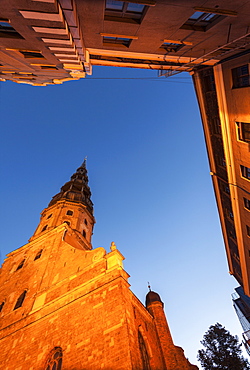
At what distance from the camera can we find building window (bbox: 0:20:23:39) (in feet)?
24.6

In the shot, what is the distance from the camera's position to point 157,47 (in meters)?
8.85

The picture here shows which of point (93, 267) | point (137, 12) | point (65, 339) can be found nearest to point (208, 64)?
point (137, 12)

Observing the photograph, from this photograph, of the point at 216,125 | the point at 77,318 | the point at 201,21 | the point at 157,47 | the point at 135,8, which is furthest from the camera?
the point at 216,125

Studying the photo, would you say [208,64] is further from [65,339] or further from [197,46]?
[65,339]

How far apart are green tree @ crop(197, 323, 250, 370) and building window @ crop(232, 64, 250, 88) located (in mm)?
19407

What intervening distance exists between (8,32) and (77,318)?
467 inches

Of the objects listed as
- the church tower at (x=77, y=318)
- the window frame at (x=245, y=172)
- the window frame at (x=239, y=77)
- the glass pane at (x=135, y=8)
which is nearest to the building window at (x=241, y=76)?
the window frame at (x=239, y=77)

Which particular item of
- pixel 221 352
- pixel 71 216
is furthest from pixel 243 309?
pixel 71 216

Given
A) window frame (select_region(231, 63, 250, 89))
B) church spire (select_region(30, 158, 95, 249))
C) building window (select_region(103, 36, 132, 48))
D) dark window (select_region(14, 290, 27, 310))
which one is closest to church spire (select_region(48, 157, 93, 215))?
church spire (select_region(30, 158, 95, 249))

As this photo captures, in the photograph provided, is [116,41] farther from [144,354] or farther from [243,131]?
[144,354]

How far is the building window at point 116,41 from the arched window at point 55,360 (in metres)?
13.0

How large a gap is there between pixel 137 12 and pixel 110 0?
3.19ft

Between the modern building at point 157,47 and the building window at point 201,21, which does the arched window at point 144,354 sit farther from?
the building window at point 201,21

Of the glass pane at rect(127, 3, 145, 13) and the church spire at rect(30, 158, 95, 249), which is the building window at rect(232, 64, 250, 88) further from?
the church spire at rect(30, 158, 95, 249)
